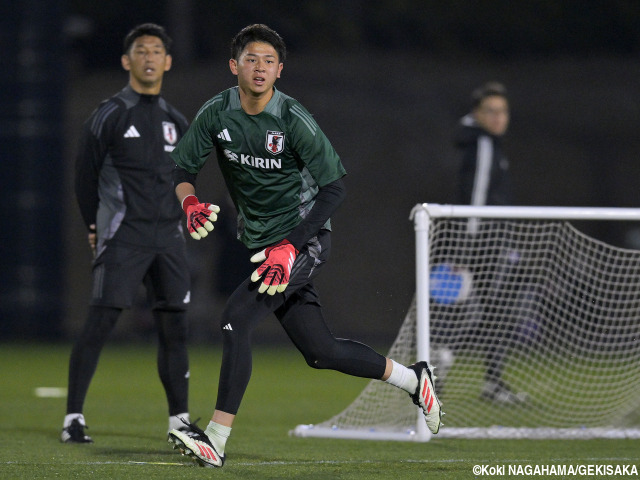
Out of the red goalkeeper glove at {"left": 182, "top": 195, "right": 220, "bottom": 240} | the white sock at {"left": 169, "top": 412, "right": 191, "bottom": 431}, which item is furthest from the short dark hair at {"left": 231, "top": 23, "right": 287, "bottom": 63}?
the white sock at {"left": 169, "top": 412, "right": 191, "bottom": 431}

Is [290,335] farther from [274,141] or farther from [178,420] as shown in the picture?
[178,420]

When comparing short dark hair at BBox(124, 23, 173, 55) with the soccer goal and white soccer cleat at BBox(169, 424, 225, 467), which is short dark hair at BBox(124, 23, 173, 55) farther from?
white soccer cleat at BBox(169, 424, 225, 467)

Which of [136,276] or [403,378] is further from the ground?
[136,276]

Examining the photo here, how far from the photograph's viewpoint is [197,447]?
4168 mm

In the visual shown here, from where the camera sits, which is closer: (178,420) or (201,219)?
(201,219)

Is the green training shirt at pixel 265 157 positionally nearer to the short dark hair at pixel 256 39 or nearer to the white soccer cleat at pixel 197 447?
the short dark hair at pixel 256 39

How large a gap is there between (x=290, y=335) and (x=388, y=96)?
814 centimetres

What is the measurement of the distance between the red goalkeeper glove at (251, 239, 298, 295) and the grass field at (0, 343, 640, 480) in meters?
0.71

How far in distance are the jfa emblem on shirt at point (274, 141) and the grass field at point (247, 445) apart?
1.25 m

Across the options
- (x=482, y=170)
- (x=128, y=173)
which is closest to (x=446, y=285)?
(x=482, y=170)

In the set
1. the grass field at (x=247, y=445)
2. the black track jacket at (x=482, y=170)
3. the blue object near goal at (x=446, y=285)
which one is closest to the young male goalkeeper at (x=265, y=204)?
the grass field at (x=247, y=445)

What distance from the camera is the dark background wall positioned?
468 inches

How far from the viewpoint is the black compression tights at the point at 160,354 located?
17.5ft

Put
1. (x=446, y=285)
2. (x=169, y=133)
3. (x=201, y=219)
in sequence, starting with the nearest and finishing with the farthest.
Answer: (x=201, y=219), (x=169, y=133), (x=446, y=285)
